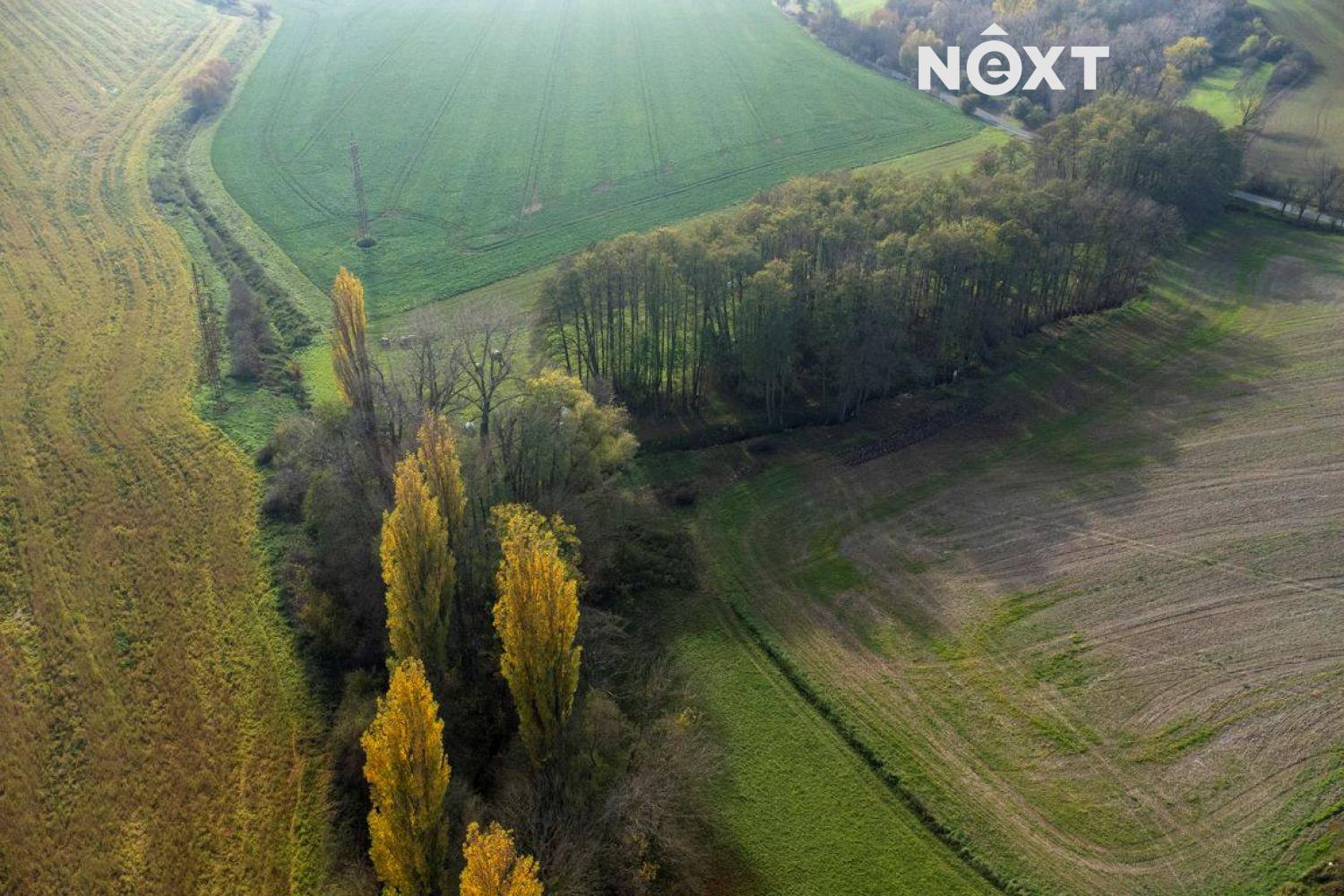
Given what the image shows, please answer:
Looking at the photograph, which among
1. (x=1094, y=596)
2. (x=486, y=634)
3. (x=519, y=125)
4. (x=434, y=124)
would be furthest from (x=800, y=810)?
(x=434, y=124)

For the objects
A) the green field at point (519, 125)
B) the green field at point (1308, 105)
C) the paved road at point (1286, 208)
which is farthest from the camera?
the green field at point (1308, 105)

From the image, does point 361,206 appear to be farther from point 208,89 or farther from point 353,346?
point 353,346

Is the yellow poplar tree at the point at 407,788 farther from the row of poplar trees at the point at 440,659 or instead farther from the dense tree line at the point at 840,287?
the dense tree line at the point at 840,287

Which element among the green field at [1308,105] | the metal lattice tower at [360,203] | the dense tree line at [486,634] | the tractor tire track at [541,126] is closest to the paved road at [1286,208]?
the green field at [1308,105]

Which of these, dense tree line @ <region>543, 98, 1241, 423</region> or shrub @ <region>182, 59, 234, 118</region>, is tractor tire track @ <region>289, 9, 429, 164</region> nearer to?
shrub @ <region>182, 59, 234, 118</region>

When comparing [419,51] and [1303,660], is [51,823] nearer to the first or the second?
[1303,660]

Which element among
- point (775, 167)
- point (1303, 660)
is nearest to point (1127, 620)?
point (1303, 660)


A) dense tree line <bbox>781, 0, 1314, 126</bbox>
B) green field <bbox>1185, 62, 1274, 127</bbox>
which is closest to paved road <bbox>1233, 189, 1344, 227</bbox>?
dense tree line <bbox>781, 0, 1314, 126</bbox>
